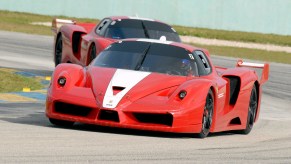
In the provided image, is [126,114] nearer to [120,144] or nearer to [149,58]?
[120,144]

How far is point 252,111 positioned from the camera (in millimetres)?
12992

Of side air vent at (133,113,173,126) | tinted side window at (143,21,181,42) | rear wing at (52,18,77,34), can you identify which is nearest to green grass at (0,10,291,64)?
rear wing at (52,18,77,34)

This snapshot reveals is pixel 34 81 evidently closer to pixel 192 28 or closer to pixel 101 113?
pixel 101 113

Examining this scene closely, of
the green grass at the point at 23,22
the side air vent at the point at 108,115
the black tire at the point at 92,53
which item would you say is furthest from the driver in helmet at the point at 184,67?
the green grass at the point at 23,22

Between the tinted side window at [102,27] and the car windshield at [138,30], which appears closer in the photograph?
the car windshield at [138,30]

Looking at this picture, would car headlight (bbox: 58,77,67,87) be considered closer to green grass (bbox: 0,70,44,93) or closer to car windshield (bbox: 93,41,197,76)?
car windshield (bbox: 93,41,197,76)

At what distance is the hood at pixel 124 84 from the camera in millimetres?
10539

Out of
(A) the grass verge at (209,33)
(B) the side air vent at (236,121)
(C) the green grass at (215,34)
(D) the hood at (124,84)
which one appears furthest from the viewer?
(A) the grass verge at (209,33)

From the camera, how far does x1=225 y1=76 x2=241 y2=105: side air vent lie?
12.3 metres

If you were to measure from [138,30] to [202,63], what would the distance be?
6298mm

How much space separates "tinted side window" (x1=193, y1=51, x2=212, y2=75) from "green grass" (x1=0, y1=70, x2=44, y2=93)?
4736 mm

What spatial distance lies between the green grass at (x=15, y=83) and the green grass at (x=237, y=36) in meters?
19.4

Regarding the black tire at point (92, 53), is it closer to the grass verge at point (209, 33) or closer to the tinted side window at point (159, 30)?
the tinted side window at point (159, 30)

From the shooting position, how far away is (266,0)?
36250 mm
